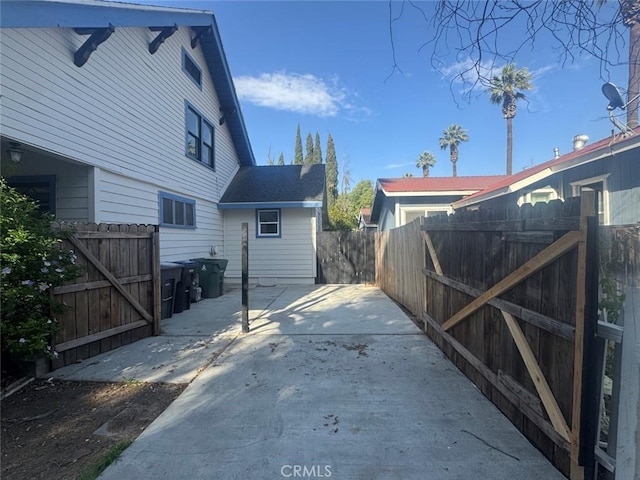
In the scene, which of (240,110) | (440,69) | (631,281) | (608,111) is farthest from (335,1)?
(240,110)

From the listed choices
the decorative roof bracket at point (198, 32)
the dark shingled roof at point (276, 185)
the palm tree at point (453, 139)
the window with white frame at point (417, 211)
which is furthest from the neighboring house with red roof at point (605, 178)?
the palm tree at point (453, 139)

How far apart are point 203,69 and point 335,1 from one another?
24.4 feet

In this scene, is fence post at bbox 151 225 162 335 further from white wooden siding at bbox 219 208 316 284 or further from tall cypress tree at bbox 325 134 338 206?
tall cypress tree at bbox 325 134 338 206

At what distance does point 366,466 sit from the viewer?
2.29 metres

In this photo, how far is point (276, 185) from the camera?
41.0 ft

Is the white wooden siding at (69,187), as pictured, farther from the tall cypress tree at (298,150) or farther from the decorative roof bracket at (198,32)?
the tall cypress tree at (298,150)

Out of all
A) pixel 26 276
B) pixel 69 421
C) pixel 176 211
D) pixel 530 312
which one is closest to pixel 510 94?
pixel 176 211

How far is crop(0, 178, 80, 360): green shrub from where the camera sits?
10.7 feet

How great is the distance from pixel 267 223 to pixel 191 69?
520cm

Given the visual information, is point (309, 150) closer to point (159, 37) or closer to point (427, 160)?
point (427, 160)

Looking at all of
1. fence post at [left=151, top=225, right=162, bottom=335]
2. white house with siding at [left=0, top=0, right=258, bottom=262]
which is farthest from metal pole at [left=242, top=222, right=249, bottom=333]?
white house with siding at [left=0, top=0, right=258, bottom=262]

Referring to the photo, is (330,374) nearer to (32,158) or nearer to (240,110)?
(32,158)

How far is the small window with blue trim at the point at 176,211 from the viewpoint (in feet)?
26.9

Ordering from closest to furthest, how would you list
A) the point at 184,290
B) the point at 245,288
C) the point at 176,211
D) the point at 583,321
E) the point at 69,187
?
1. the point at 583,321
2. the point at 245,288
3. the point at 69,187
4. the point at 184,290
5. the point at 176,211
